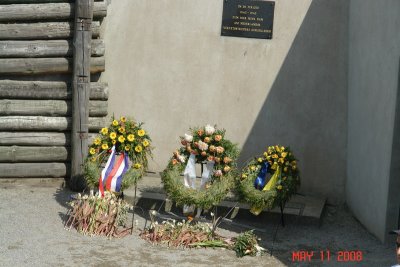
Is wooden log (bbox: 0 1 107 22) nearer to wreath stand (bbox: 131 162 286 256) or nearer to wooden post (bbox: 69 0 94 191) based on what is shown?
wooden post (bbox: 69 0 94 191)

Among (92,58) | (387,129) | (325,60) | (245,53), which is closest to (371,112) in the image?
(387,129)

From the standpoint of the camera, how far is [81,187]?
11.2 metres

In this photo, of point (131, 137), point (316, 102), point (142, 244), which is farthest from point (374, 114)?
point (142, 244)

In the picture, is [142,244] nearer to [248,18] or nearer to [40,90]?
[40,90]

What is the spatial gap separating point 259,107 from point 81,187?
271 cm

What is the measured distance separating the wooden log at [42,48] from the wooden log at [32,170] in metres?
1.55

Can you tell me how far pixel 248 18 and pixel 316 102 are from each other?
150 centimetres

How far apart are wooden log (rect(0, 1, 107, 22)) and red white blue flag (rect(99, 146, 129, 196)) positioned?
2448mm

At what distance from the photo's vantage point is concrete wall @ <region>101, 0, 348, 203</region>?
11.0m

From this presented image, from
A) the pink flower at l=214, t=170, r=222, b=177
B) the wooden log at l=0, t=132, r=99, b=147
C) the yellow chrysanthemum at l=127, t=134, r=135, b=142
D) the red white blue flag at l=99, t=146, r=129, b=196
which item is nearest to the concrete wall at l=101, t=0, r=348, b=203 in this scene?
the wooden log at l=0, t=132, r=99, b=147

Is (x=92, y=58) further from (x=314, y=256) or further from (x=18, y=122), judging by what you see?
(x=314, y=256)

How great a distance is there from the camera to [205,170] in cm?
962

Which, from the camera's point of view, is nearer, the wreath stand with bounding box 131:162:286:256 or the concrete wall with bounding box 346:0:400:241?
the concrete wall with bounding box 346:0:400:241

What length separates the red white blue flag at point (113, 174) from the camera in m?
9.77
